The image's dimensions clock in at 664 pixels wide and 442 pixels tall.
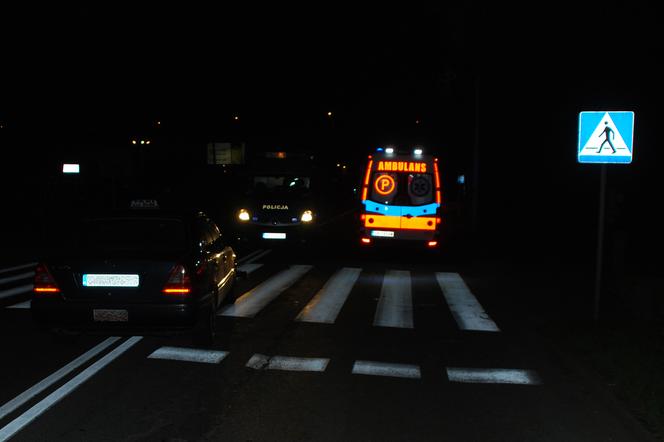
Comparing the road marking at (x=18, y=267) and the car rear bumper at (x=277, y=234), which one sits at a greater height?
the car rear bumper at (x=277, y=234)

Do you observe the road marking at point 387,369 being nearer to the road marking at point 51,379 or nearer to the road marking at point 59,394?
the road marking at point 59,394

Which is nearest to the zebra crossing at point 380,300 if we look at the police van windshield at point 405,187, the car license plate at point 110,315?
the police van windshield at point 405,187

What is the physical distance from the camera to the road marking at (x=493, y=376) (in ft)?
22.2

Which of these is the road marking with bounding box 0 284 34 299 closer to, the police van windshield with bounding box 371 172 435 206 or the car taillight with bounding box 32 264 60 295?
the car taillight with bounding box 32 264 60 295

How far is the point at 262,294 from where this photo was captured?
12.0m

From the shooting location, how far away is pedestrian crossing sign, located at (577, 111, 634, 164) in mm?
9422

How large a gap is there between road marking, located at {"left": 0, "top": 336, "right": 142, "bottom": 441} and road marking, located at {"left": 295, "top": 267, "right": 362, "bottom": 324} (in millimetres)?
2817

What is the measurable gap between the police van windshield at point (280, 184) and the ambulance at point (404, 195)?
2898 mm

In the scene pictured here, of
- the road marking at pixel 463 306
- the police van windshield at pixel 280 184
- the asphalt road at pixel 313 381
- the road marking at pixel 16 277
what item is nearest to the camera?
the asphalt road at pixel 313 381

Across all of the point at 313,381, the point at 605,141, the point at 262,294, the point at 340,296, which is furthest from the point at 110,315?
the point at 605,141

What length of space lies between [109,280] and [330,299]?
16.5ft

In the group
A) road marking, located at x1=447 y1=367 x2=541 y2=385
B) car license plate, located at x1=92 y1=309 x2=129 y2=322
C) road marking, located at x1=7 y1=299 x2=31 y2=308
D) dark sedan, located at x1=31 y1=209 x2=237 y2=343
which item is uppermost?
dark sedan, located at x1=31 y1=209 x2=237 y2=343

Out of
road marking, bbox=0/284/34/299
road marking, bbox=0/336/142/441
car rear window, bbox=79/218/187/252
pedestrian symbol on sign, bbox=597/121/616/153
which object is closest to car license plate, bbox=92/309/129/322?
road marking, bbox=0/336/142/441

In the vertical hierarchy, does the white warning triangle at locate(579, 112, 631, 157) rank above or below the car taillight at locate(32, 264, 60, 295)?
above
